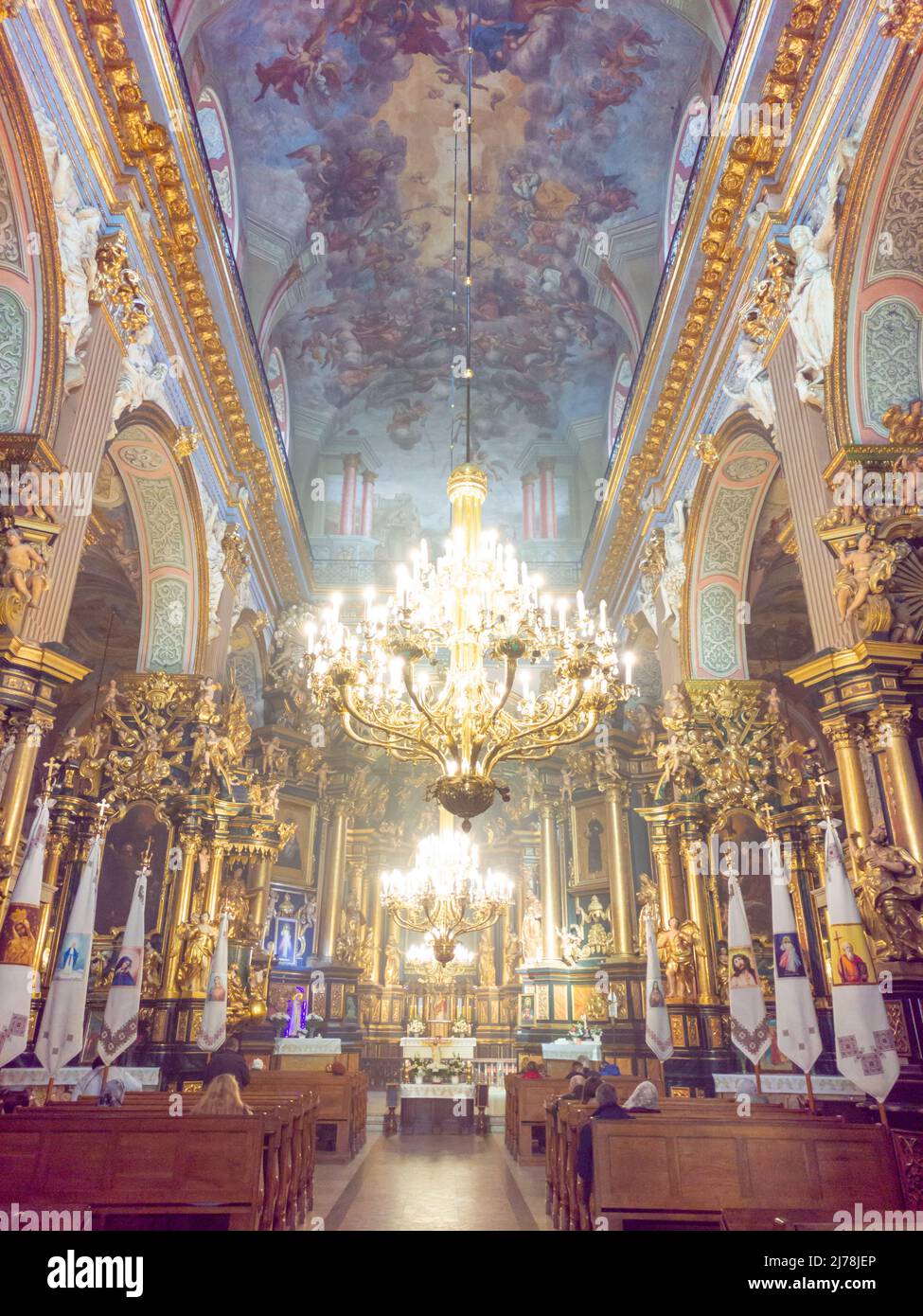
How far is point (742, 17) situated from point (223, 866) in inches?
507

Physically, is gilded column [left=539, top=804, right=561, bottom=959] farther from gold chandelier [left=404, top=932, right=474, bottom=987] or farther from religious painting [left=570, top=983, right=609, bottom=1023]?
gold chandelier [left=404, top=932, right=474, bottom=987]

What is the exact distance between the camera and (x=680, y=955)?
1118 cm

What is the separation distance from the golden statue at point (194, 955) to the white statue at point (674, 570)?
7977mm

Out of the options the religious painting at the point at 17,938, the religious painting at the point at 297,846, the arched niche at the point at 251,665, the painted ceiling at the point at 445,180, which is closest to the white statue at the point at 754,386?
the painted ceiling at the point at 445,180

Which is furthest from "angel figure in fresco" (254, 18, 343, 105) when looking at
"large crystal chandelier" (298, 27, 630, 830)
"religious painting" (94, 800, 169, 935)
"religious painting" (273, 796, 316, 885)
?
"religious painting" (273, 796, 316, 885)

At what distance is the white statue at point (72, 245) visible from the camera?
24.8ft

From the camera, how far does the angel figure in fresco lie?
13039mm

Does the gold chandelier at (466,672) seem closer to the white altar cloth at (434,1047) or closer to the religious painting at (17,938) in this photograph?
the religious painting at (17,938)

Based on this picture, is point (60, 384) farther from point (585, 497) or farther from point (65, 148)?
point (585, 497)

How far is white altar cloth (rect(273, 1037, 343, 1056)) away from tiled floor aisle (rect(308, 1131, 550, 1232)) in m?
3.78

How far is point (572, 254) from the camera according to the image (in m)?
16.2

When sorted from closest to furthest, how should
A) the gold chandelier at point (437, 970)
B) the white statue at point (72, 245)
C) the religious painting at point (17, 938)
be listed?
the religious painting at point (17, 938) < the white statue at point (72, 245) < the gold chandelier at point (437, 970)

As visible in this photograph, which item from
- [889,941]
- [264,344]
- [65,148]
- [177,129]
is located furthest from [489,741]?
[264,344]

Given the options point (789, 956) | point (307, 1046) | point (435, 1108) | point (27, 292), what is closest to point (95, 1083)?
point (435, 1108)
